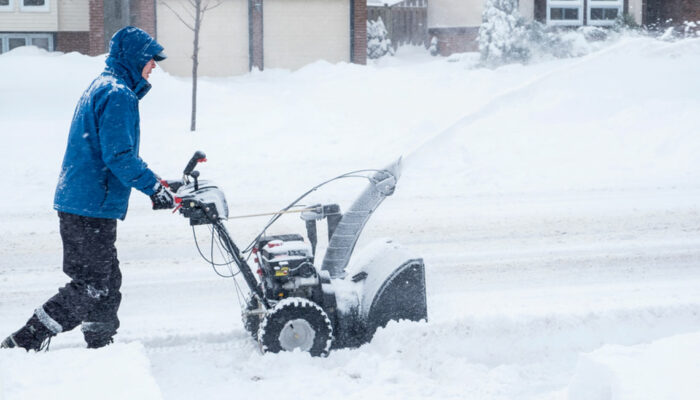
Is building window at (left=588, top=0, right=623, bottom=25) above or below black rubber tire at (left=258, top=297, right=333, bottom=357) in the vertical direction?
above

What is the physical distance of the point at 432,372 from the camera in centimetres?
472

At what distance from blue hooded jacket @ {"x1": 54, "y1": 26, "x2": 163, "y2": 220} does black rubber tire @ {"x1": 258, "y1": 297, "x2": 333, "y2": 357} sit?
962 mm

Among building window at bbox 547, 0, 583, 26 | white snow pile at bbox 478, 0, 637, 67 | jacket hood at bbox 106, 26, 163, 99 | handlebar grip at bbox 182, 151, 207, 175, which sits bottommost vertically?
handlebar grip at bbox 182, 151, 207, 175

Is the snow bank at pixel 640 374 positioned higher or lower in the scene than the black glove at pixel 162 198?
lower

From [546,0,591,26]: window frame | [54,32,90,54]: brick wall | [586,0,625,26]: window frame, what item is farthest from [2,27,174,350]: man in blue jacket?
[586,0,625,26]: window frame

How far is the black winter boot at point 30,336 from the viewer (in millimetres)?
4585

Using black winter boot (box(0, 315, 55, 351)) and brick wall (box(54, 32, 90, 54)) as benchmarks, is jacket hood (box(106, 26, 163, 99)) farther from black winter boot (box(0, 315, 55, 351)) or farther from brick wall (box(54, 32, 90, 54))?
brick wall (box(54, 32, 90, 54))

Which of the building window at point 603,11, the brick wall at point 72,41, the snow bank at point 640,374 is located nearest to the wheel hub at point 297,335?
the snow bank at point 640,374

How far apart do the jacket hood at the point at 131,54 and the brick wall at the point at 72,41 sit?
840 inches

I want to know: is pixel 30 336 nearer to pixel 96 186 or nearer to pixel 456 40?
pixel 96 186

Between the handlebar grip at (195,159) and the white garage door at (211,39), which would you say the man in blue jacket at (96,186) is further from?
the white garage door at (211,39)

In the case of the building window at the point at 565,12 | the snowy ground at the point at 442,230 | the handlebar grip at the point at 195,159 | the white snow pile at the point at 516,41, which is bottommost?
the snowy ground at the point at 442,230

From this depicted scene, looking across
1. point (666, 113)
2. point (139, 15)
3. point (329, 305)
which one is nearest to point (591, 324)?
point (329, 305)

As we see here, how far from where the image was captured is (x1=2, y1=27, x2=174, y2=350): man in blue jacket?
14.8 feet
